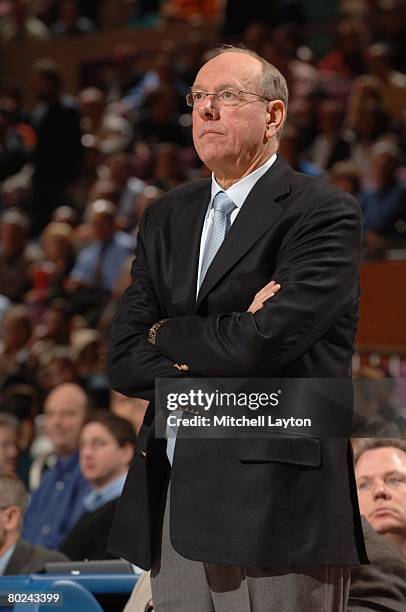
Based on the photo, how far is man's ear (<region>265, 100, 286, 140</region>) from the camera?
7.95 feet

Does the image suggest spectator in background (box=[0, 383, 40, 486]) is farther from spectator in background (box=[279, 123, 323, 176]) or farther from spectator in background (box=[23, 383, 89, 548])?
spectator in background (box=[279, 123, 323, 176])

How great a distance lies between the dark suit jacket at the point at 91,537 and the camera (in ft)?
16.3

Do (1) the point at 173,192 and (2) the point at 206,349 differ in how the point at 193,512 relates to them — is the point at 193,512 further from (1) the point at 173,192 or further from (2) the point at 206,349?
(1) the point at 173,192

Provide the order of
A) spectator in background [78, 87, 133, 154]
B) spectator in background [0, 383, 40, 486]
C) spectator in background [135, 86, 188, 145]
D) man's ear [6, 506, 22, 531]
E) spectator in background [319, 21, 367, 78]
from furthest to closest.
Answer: spectator in background [78, 87, 133, 154] → spectator in background [135, 86, 188, 145] → spectator in background [319, 21, 367, 78] → spectator in background [0, 383, 40, 486] → man's ear [6, 506, 22, 531]

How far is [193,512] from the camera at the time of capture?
220 cm

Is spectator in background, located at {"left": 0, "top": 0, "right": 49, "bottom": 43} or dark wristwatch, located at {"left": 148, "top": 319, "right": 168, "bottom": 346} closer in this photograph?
dark wristwatch, located at {"left": 148, "top": 319, "right": 168, "bottom": 346}

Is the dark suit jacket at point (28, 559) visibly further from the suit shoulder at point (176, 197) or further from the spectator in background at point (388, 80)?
the spectator in background at point (388, 80)

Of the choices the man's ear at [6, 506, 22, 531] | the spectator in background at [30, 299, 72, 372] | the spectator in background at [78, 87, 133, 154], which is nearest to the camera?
the man's ear at [6, 506, 22, 531]

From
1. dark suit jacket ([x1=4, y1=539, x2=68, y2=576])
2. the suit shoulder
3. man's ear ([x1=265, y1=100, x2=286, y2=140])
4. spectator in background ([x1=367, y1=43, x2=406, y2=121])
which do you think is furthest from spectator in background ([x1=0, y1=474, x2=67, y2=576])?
spectator in background ([x1=367, y1=43, x2=406, y2=121])

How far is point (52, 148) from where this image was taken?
1080 cm

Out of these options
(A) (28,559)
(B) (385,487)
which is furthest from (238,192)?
(A) (28,559)

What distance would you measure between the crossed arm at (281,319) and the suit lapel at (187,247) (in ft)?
0.16

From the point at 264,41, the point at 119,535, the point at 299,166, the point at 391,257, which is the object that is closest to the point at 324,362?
the point at 119,535

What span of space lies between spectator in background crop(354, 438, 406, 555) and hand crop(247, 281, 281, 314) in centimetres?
136
